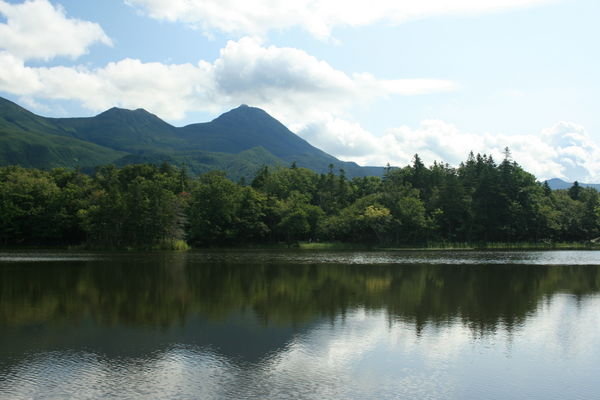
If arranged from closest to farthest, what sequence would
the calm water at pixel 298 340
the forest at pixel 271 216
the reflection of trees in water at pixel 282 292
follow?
the calm water at pixel 298 340 < the reflection of trees in water at pixel 282 292 < the forest at pixel 271 216

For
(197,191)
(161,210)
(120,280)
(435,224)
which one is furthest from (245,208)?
(120,280)

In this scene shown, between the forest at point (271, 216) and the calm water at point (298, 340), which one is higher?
the forest at point (271, 216)

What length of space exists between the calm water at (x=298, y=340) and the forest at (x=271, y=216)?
47.2 meters

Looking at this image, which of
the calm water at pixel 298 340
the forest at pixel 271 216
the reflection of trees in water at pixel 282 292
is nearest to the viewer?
the calm water at pixel 298 340

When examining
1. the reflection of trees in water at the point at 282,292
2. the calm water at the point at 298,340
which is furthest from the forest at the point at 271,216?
the calm water at the point at 298,340

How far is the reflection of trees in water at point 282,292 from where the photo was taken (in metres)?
22.5

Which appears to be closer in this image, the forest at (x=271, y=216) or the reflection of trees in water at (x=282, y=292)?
the reflection of trees in water at (x=282, y=292)

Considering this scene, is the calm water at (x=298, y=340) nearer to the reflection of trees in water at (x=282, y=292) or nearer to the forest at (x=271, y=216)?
the reflection of trees in water at (x=282, y=292)

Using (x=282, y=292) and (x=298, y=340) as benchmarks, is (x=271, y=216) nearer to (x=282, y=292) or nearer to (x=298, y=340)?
(x=282, y=292)

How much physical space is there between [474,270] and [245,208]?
5412 centimetres

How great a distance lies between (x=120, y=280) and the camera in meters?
35.1

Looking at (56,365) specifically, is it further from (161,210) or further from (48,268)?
(161,210)

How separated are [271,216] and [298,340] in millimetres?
76560

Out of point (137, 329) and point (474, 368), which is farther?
point (137, 329)
